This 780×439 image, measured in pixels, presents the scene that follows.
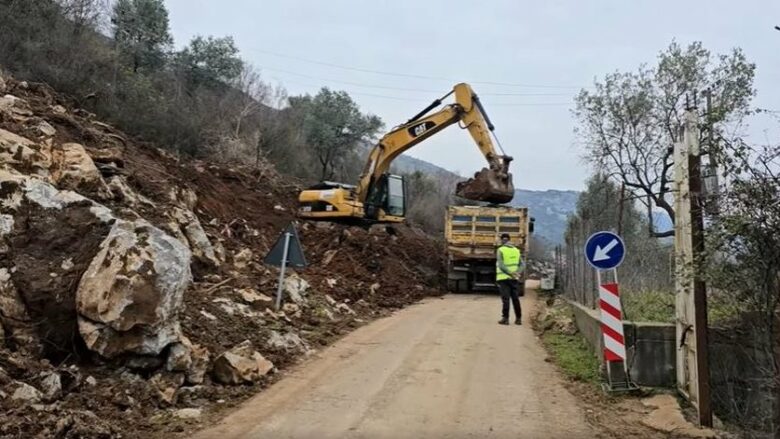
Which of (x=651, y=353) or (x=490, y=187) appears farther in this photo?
(x=490, y=187)

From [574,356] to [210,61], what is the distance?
30.0m

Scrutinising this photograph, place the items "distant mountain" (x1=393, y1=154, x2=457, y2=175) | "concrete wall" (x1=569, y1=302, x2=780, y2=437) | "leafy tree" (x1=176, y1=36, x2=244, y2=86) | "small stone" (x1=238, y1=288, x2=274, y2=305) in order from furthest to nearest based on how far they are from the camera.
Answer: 1. "distant mountain" (x1=393, y1=154, x2=457, y2=175)
2. "leafy tree" (x1=176, y1=36, x2=244, y2=86)
3. "small stone" (x1=238, y1=288, x2=274, y2=305)
4. "concrete wall" (x1=569, y1=302, x2=780, y2=437)

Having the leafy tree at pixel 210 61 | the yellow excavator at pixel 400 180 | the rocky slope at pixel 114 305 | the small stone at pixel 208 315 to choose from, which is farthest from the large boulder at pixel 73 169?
the leafy tree at pixel 210 61

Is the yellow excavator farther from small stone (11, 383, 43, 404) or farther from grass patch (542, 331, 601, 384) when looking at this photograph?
small stone (11, 383, 43, 404)

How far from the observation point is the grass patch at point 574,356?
852 centimetres

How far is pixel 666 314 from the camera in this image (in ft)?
30.7

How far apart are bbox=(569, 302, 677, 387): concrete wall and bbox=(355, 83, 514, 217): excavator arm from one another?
10.5 meters

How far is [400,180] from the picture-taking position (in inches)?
848

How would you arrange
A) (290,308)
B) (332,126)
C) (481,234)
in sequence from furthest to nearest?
(332,126) < (481,234) < (290,308)

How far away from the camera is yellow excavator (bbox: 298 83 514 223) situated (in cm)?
1845

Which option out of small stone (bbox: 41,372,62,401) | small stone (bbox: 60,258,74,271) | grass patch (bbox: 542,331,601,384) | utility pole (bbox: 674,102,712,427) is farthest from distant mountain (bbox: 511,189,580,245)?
small stone (bbox: 41,372,62,401)

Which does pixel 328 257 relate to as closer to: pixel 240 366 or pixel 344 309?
pixel 344 309

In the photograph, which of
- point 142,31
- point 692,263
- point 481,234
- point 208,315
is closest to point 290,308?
point 208,315

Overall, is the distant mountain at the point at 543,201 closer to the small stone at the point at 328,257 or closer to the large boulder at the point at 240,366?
the small stone at the point at 328,257
